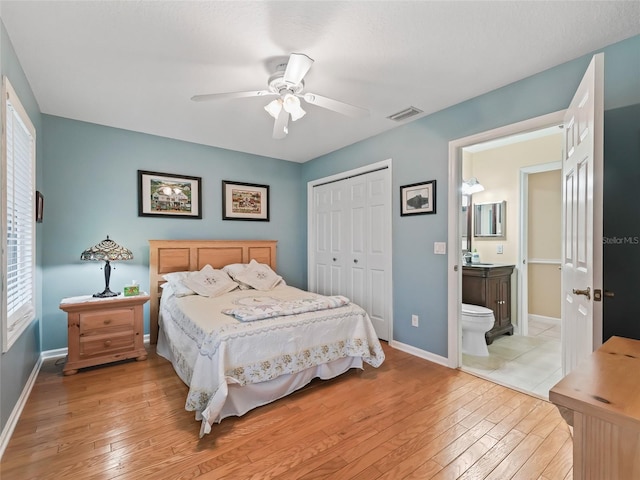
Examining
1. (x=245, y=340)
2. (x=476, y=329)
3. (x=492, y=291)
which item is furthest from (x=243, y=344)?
(x=492, y=291)

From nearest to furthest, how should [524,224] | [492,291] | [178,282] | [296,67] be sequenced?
[296,67] < [178,282] < [492,291] < [524,224]

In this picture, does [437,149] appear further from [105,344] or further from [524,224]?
[105,344]

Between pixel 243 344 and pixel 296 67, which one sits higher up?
pixel 296 67

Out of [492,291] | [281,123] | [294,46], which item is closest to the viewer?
[294,46]

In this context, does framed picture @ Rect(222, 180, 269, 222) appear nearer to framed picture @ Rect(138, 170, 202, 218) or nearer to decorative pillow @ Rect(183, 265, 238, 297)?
framed picture @ Rect(138, 170, 202, 218)

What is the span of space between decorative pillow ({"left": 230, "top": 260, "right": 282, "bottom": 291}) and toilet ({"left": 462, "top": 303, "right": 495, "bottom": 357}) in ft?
7.06

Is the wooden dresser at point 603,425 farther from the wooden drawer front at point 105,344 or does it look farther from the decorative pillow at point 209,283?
the wooden drawer front at point 105,344

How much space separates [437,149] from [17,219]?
338 centimetres

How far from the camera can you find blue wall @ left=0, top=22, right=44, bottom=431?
5.86 ft

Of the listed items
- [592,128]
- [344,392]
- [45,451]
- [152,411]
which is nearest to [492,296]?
[344,392]

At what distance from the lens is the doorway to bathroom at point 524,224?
3873 mm

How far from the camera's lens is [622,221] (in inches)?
74.3

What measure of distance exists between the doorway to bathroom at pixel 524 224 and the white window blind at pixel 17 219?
3.96 m

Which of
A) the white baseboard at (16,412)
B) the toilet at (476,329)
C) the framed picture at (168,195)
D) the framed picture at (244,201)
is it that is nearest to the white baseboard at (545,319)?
the toilet at (476,329)
